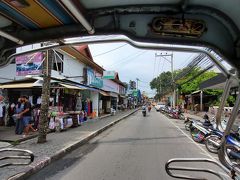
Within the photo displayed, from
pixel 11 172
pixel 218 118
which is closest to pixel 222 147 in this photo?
pixel 218 118

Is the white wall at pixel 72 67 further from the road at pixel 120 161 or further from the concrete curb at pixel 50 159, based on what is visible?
the road at pixel 120 161

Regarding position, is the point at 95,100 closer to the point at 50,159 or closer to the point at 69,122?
the point at 69,122

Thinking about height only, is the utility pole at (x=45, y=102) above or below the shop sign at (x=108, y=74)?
below

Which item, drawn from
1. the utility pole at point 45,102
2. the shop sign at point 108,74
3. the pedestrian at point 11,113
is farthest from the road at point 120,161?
the shop sign at point 108,74

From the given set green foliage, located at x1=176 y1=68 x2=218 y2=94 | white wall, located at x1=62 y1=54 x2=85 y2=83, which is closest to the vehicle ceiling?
white wall, located at x1=62 y1=54 x2=85 y2=83

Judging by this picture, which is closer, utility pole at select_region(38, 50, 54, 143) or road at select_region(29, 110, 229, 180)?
road at select_region(29, 110, 229, 180)

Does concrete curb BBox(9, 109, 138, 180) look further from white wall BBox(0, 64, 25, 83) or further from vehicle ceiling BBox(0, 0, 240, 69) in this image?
white wall BBox(0, 64, 25, 83)

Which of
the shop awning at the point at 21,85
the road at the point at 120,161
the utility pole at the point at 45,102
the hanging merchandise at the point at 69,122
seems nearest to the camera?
the road at the point at 120,161

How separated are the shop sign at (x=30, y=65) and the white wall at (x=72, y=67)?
10.8ft

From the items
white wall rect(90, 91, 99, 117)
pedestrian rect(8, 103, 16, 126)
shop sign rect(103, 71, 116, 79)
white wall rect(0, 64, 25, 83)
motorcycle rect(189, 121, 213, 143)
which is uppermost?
shop sign rect(103, 71, 116, 79)

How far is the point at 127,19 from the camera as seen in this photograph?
3693 millimetres

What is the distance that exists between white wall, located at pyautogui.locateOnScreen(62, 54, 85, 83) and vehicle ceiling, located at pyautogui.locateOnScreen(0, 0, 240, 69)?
19.6 meters

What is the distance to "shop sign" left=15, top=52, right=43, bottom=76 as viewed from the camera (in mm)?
20083

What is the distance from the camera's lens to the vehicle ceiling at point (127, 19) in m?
3.41
